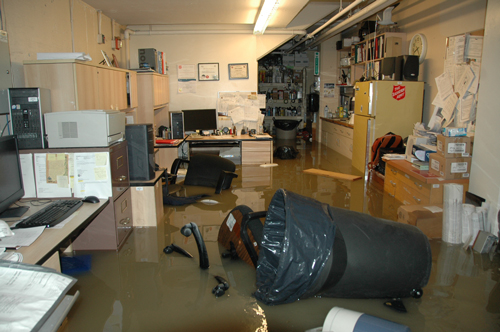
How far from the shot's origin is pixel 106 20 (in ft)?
18.2

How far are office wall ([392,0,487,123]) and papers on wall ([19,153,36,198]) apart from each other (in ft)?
16.6

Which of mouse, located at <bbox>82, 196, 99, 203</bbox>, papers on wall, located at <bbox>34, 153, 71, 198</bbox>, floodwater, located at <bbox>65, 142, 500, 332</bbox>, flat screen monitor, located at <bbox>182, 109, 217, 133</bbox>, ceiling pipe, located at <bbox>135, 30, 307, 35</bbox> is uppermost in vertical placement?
ceiling pipe, located at <bbox>135, 30, 307, 35</bbox>

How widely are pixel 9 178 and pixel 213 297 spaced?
4.95 feet

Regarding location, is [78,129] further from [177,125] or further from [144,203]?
[177,125]

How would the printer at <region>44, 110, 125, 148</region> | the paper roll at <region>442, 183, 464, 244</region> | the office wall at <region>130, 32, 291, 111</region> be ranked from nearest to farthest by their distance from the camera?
the printer at <region>44, 110, 125, 148</region> → the paper roll at <region>442, 183, 464, 244</region> → the office wall at <region>130, 32, 291, 111</region>

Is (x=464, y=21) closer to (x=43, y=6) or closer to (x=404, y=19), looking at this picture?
(x=404, y=19)

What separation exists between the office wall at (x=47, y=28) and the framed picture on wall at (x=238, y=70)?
2.53 m

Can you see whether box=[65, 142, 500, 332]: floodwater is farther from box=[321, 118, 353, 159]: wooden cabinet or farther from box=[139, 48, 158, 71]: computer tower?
box=[321, 118, 353, 159]: wooden cabinet

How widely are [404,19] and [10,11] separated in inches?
233

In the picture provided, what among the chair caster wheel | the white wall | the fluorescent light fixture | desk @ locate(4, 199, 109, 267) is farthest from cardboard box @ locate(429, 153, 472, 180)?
desk @ locate(4, 199, 109, 267)

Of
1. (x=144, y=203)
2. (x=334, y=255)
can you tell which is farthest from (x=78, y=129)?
(x=334, y=255)

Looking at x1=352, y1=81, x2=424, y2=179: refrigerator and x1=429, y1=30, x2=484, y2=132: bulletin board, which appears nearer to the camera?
x1=429, y1=30, x2=484, y2=132: bulletin board

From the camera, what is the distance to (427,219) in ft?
11.3

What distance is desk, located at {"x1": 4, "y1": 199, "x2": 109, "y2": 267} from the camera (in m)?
1.81
